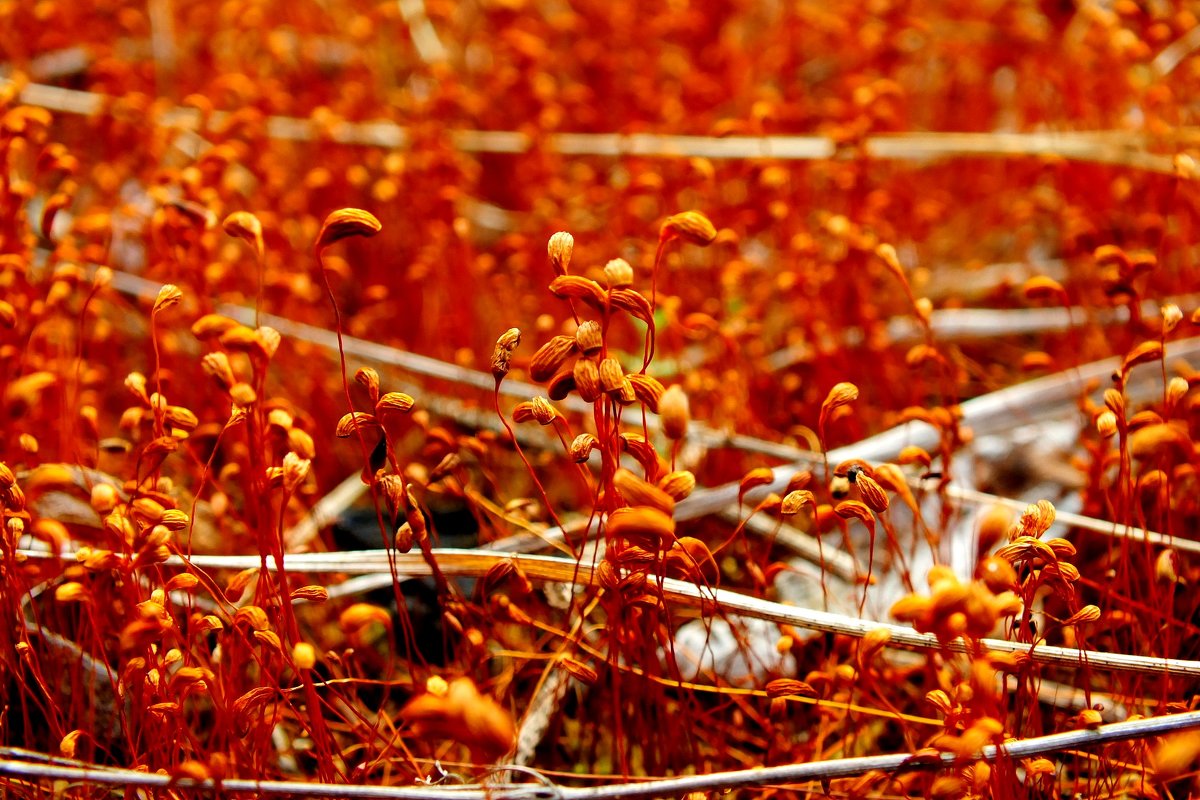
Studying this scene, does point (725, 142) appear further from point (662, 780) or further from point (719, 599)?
point (662, 780)

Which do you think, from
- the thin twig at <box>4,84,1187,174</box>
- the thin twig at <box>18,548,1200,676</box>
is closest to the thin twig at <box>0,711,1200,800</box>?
the thin twig at <box>18,548,1200,676</box>

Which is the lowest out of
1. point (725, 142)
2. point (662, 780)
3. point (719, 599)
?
point (662, 780)

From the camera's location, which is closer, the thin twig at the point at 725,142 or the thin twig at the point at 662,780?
the thin twig at the point at 662,780

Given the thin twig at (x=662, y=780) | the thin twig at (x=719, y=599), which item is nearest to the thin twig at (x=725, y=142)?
the thin twig at (x=719, y=599)

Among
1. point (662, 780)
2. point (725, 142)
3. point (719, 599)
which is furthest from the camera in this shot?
point (725, 142)

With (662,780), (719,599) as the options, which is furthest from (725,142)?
(662,780)

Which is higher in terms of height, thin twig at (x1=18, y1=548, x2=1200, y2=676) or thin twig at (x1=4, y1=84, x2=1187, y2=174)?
thin twig at (x1=4, y1=84, x2=1187, y2=174)

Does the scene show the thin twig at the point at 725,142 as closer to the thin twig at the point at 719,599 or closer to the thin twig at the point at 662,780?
the thin twig at the point at 719,599

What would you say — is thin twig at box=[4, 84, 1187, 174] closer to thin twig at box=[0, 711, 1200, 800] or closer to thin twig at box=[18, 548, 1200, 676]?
thin twig at box=[18, 548, 1200, 676]

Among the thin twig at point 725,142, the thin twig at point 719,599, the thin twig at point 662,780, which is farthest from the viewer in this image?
the thin twig at point 725,142

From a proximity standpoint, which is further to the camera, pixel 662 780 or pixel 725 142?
pixel 725 142

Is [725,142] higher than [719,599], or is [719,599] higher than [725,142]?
[725,142]

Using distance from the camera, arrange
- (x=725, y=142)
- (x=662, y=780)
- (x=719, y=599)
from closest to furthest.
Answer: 1. (x=662, y=780)
2. (x=719, y=599)
3. (x=725, y=142)

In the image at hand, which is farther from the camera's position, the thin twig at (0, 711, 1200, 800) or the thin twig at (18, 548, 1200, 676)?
the thin twig at (18, 548, 1200, 676)
